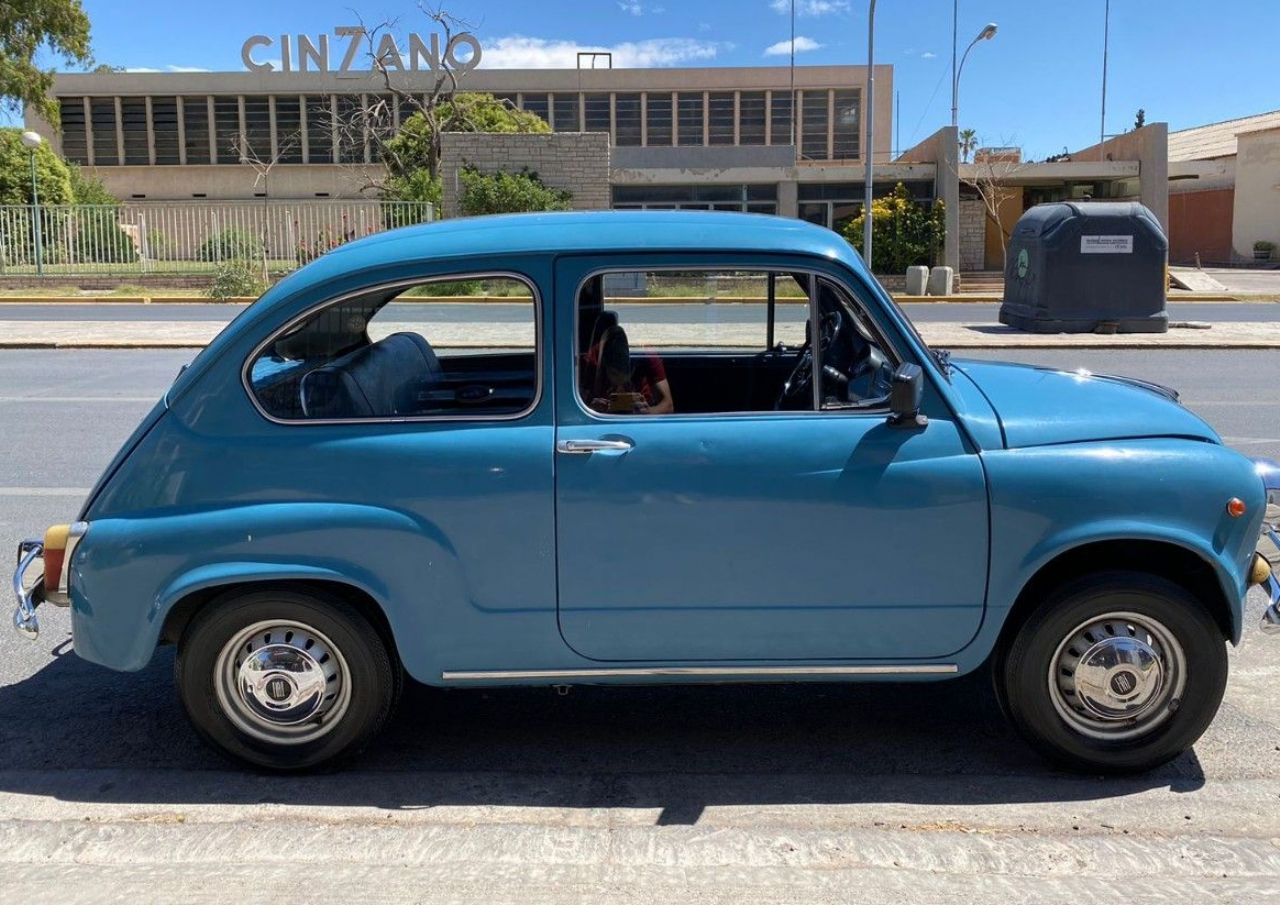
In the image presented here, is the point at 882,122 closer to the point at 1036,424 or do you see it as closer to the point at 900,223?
the point at 900,223

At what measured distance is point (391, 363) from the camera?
4.13 m

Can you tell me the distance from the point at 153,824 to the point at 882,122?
5474cm

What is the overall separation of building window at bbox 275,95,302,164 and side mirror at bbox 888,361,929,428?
53.6 meters

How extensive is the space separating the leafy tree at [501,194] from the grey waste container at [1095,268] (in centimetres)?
1331

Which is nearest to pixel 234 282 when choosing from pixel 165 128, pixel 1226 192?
pixel 165 128

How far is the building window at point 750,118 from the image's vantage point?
53844mm

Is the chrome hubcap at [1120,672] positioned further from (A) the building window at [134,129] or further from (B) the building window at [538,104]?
(A) the building window at [134,129]

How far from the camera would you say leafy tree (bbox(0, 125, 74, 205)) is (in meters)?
36.8

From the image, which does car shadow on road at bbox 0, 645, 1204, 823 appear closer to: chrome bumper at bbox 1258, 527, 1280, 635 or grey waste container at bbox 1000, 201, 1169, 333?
chrome bumper at bbox 1258, 527, 1280, 635

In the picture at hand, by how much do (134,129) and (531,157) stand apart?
104ft

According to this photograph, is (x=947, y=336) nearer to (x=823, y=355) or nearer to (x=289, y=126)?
(x=823, y=355)

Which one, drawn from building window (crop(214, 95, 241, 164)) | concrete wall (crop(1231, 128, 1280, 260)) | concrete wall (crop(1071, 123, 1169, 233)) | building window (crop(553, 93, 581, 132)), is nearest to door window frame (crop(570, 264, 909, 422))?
concrete wall (crop(1071, 123, 1169, 233))

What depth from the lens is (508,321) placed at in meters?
4.11

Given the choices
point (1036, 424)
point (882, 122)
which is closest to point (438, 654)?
point (1036, 424)
